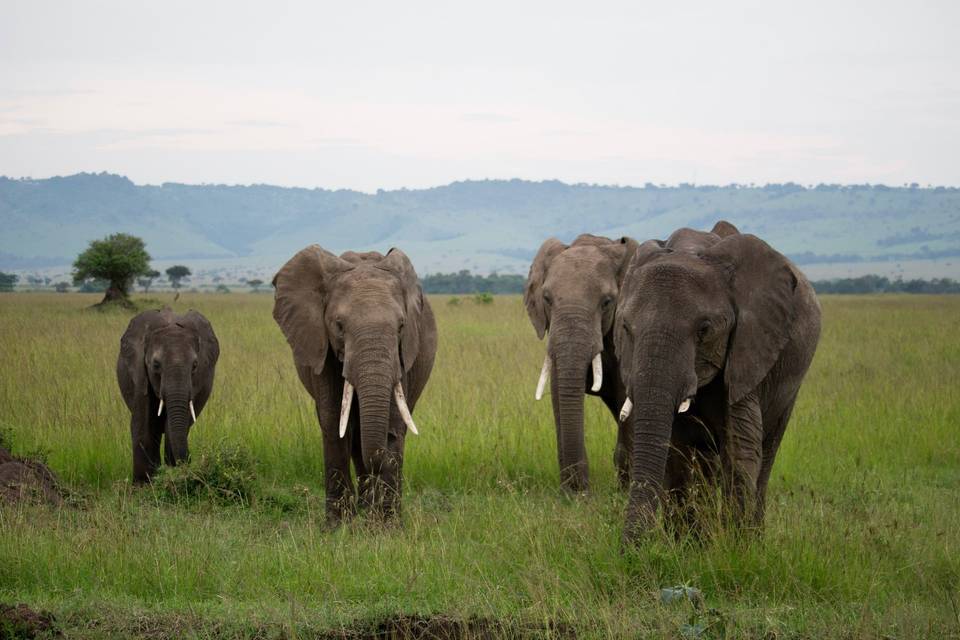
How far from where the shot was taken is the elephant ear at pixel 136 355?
11.0 metres

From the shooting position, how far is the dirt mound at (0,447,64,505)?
8562mm

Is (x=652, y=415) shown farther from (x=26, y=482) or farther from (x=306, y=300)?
(x=26, y=482)

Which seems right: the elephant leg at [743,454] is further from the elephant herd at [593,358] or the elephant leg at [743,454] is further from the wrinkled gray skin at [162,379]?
the wrinkled gray skin at [162,379]

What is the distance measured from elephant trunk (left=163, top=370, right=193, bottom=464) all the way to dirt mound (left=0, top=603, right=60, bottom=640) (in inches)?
174

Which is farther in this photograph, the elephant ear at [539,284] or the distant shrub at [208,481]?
the elephant ear at [539,284]

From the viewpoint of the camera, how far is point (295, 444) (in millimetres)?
11500

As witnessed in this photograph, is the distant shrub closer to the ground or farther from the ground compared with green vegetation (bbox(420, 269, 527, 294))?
farther from the ground

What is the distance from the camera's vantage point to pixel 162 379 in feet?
34.6

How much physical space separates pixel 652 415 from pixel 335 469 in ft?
11.3

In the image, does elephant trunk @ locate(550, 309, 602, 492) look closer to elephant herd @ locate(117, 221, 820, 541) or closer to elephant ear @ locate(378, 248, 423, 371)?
elephant herd @ locate(117, 221, 820, 541)

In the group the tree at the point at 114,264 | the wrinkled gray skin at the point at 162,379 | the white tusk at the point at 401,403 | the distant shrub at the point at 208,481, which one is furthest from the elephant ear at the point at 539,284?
the tree at the point at 114,264

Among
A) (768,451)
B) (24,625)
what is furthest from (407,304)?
(24,625)

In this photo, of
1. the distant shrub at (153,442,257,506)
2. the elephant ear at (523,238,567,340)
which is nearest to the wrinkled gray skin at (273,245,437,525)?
the distant shrub at (153,442,257,506)

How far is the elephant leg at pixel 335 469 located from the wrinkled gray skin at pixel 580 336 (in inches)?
74.5
